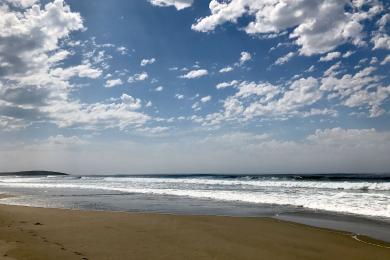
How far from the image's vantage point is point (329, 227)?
1189 centimetres

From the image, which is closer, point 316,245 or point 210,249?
point 210,249

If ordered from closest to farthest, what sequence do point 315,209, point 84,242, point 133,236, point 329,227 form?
1. point 84,242
2. point 133,236
3. point 329,227
4. point 315,209

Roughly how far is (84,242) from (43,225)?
3407mm

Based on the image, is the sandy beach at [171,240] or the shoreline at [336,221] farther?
the shoreline at [336,221]

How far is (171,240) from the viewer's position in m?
9.48

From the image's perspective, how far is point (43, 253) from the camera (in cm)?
756

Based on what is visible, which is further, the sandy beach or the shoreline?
the shoreline

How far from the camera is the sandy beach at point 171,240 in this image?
25.9 ft

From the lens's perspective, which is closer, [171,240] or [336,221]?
[171,240]

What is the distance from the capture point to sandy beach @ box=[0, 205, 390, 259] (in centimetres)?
789

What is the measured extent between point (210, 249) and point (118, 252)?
6.48ft

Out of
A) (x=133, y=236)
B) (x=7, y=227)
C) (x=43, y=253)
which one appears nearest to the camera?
(x=43, y=253)

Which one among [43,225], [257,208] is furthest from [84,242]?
[257,208]

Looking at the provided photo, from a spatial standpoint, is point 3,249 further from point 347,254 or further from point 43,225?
point 347,254
